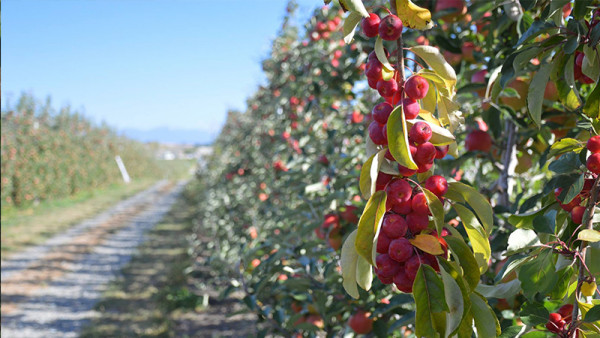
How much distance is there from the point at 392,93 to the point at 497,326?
0.28 m

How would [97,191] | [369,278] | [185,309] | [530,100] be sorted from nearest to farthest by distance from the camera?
[369,278], [530,100], [185,309], [97,191]

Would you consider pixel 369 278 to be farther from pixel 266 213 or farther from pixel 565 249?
pixel 266 213

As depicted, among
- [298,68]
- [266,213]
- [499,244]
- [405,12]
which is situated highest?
[298,68]

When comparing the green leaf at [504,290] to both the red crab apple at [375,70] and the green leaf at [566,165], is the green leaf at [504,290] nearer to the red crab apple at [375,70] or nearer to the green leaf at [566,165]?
the green leaf at [566,165]

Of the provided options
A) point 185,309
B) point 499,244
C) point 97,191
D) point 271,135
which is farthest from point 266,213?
point 97,191

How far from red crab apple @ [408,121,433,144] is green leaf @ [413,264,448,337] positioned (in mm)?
132

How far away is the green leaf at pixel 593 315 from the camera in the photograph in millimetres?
494

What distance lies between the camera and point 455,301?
0.44 m

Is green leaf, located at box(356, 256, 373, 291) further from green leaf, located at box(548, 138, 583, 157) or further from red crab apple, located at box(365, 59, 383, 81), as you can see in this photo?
green leaf, located at box(548, 138, 583, 157)

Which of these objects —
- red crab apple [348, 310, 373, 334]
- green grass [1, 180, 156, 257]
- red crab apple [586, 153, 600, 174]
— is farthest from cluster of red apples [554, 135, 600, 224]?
green grass [1, 180, 156, 257]

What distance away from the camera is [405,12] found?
517mm

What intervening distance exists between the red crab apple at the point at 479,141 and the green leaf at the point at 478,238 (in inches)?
25.1

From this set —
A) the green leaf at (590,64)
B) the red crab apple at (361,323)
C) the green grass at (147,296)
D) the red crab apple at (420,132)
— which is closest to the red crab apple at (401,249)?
the red crab apple at (420,132)

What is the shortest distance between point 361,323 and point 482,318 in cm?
77
